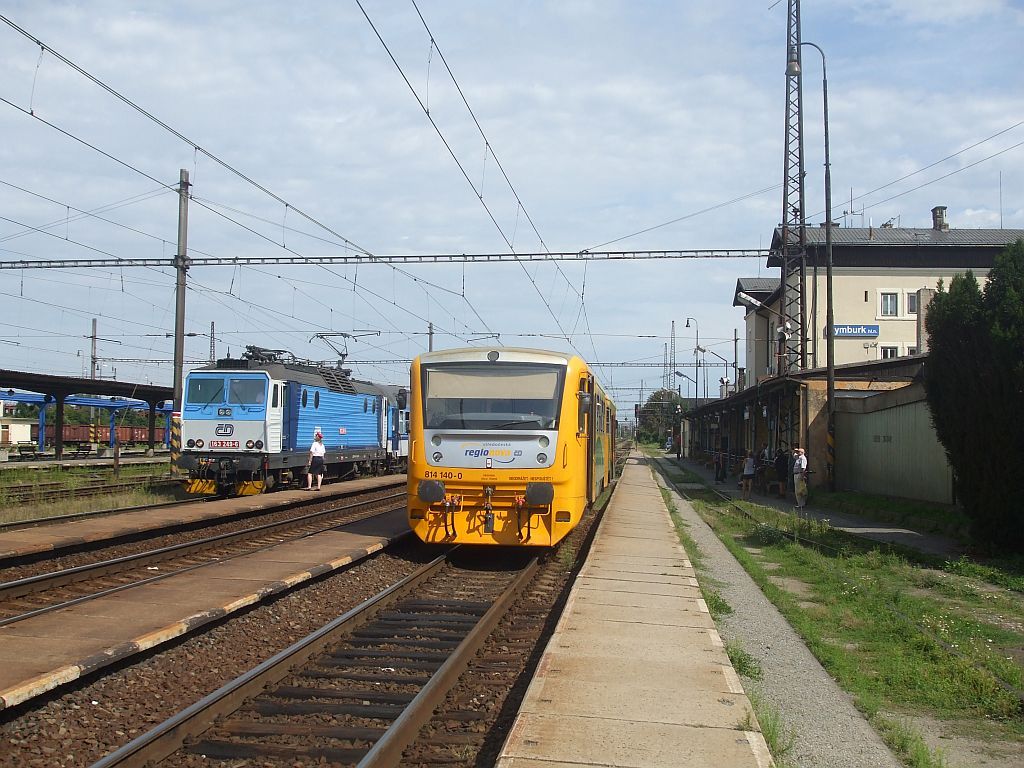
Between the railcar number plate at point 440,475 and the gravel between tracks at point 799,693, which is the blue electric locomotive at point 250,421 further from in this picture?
the gravel between tracks at point 799,693

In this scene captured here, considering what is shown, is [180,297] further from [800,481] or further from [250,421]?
[800,481]

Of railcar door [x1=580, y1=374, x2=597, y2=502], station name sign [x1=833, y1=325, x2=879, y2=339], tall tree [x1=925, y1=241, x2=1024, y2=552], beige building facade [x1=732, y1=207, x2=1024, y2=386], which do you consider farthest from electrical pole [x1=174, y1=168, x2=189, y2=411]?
station name sign [x1=833, y1=325, x2=879, y2=339]

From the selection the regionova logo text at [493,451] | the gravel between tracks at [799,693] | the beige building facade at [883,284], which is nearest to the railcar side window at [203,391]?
the regionova logo text at [493,451]

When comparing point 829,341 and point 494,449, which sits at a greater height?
point 829,341

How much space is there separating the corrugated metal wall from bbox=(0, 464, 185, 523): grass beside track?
16.8 m

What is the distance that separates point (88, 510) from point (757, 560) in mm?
12815

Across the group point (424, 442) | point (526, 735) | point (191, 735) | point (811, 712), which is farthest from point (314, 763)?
point (424, 442)

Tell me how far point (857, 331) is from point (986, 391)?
35365mm

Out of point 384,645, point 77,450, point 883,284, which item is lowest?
point 384,645

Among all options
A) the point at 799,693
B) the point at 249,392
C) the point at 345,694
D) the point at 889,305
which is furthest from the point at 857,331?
the point at 345,694

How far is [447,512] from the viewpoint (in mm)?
11867

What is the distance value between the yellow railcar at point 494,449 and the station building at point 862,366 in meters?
6.84

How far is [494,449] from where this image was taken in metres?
11.9

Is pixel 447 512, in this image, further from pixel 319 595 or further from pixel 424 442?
pixel 319 595
